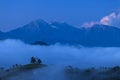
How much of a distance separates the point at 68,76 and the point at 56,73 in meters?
3.12

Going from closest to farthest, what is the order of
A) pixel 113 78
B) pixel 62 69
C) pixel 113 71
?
pixel 113 78 → pixel 113 71 → pixel 62 69

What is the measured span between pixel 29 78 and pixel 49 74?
16.0ft

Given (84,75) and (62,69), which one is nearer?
(84,75)

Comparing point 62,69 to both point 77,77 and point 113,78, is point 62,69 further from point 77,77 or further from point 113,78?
point 113,78

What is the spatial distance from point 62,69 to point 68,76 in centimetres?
1008

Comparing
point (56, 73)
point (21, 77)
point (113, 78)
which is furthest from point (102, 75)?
point (21, 77)

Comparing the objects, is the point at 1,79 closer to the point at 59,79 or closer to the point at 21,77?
the point at 21,77

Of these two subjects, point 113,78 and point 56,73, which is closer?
point 113,78

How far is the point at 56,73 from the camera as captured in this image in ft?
350

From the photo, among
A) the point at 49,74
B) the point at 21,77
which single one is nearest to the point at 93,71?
the point at 49,74

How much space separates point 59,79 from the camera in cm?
9956

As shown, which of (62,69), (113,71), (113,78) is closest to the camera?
(113,78)

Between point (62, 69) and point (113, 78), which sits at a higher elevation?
point (62, 69)

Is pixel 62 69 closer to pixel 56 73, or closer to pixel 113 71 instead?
pixel 56 73
